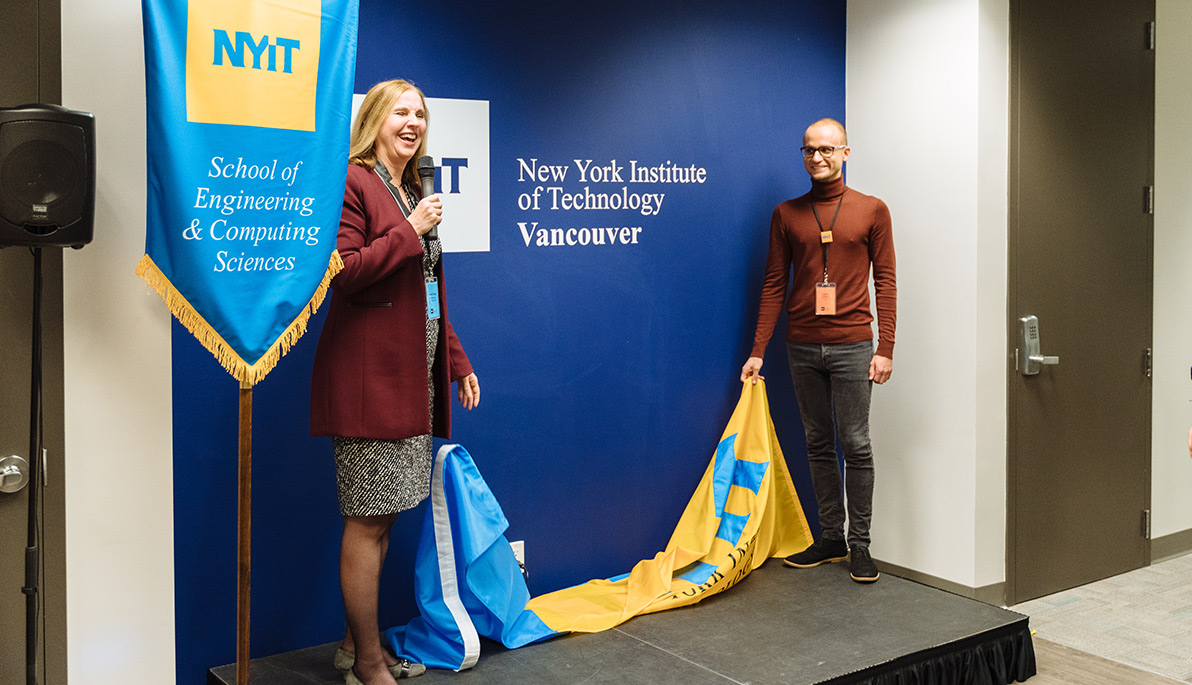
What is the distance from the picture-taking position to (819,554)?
4195 mm

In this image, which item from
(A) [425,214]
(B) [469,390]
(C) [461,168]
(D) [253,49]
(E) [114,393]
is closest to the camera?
(D) [253,49]

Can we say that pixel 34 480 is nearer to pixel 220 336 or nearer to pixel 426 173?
pixel 220 336

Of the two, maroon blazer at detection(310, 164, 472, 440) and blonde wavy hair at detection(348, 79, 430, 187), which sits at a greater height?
blonde wavy hair at detection(348, 79, 430, 187)

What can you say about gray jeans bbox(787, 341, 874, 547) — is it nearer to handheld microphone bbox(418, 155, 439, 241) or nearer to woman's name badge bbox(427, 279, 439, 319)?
woman's name badge bbox(427, 279, 439, 319)

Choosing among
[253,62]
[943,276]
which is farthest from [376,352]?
[943,276]

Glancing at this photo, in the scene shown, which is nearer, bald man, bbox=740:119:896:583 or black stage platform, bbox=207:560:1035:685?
black stage platform, bbox=207:560:1035:685

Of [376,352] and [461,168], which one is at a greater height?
[461,168]

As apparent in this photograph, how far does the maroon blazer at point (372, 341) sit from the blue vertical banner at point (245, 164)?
141 millimetres

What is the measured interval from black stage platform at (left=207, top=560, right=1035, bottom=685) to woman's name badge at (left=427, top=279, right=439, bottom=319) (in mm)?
1038

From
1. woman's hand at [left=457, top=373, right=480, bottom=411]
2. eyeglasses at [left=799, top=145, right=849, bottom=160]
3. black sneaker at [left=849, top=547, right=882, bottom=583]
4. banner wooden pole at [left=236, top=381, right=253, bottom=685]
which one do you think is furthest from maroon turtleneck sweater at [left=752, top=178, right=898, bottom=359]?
banner wooden pole at [left=236, top=381, right=253, bottom=685]

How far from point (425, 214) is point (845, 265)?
1823 millimetres

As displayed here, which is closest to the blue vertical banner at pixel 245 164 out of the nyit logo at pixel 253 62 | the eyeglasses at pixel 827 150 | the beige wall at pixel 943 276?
the nyit logo at pixel 253 62

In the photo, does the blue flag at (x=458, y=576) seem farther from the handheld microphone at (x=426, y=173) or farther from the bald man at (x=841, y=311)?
the bald man at (x=841, y=311)

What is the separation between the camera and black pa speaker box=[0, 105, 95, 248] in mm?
2400
